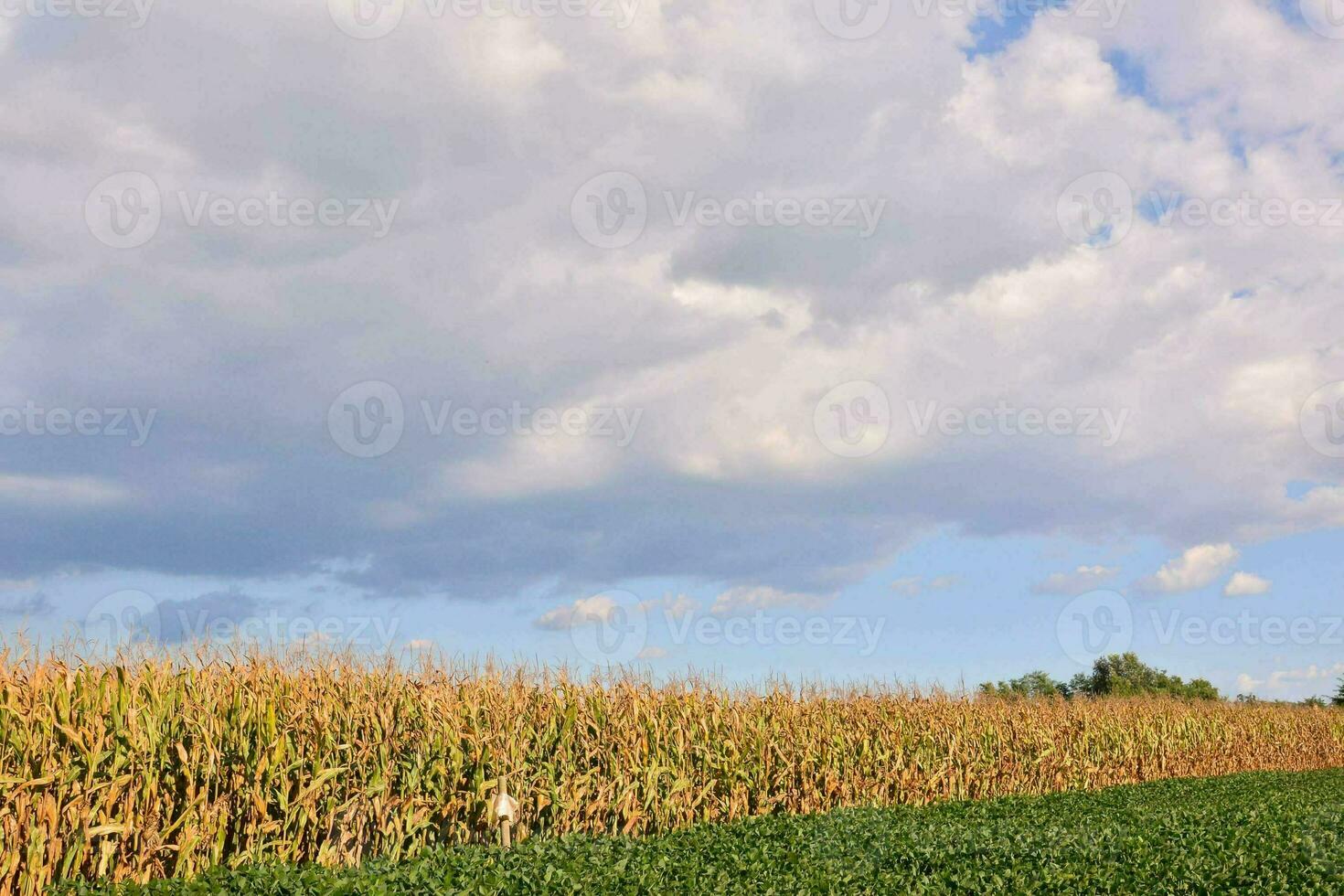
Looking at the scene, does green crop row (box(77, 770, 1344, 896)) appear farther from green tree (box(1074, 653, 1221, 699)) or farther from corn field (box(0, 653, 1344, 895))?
green tree (box(1074, 653, 1221, 699))

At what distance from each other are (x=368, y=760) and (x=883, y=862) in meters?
5.70

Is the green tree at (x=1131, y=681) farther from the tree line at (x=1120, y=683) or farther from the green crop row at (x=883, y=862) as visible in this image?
the green crop row at (x=883, y=862)

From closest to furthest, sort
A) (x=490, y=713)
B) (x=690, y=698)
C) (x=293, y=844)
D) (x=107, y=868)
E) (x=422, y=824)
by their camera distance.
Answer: (x=107, y=868)
(x=293, y=844)
(x=422, y=824)
(x=490, y=713)
(x=690, y=698)

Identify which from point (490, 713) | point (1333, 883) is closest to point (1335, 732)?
point (1333, 883)

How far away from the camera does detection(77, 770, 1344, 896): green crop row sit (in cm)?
891

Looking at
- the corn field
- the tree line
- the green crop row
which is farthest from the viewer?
the tree line

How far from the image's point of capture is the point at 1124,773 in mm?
27734

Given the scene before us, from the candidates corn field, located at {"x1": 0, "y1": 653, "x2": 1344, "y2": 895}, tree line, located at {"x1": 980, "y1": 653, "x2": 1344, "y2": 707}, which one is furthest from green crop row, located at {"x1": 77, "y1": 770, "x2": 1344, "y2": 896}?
tree line, located at {"x1": 980, "y1": 653, "x2": 1344, "y2": 707}

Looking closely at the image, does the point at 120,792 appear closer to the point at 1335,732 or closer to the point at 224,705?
the point at 224,705

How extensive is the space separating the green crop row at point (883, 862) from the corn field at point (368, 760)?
1.07m

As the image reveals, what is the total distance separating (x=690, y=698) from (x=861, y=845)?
5.74 metres

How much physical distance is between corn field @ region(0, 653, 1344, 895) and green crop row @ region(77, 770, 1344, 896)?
1070 mm

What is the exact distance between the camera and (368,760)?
39.6ft

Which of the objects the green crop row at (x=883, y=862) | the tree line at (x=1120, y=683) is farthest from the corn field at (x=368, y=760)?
the tree line at (x=1120, y=683)
